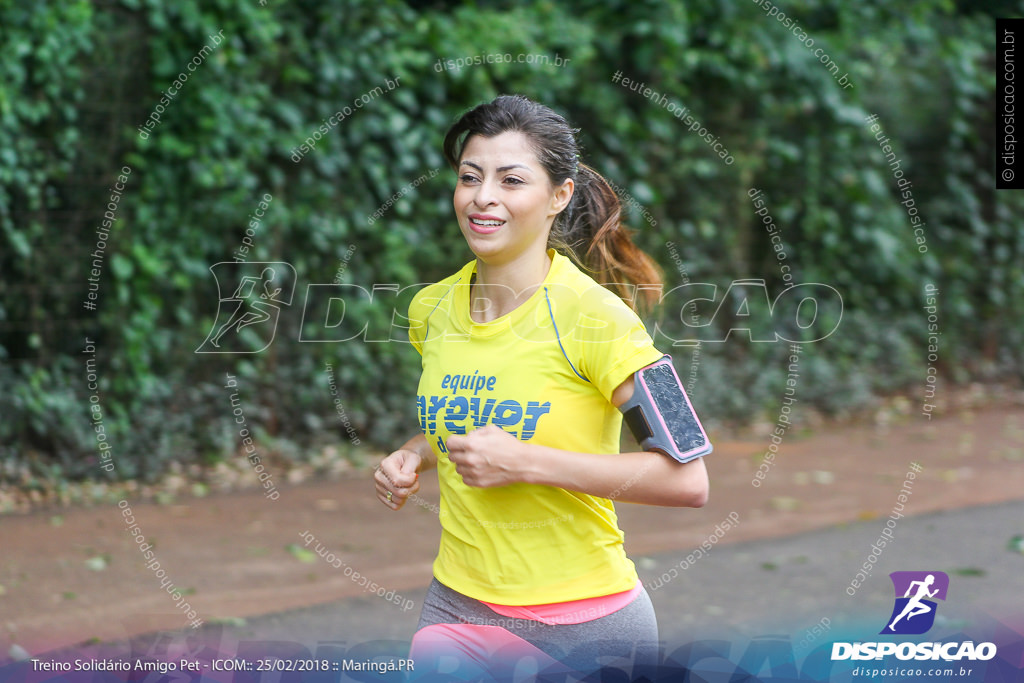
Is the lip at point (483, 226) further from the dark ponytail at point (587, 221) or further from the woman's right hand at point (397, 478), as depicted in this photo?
the woman's right hand at point (397, 478)

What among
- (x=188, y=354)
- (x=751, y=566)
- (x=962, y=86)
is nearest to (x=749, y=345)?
(x=962, y=86)

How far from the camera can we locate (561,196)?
96.5 inches

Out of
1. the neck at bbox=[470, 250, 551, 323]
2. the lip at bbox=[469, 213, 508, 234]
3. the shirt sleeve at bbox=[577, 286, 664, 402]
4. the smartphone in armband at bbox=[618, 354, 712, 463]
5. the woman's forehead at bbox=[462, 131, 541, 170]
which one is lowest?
the smartphone in armband at bbox=[618, 354, 712, 463]

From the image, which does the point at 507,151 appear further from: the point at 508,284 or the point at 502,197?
the point at 508,284

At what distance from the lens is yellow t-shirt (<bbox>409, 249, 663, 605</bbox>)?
2236mm

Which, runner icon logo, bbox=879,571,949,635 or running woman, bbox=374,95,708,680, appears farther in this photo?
runner icon logo, bbox=879,571,949,635

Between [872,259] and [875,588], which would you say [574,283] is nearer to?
[875,588]

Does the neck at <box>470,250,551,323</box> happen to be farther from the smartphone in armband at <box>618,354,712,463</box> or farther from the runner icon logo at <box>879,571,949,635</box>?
the runner icon logo at <box>879,571,949,635</box>

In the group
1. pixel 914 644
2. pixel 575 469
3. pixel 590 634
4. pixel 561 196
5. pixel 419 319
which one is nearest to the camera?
pixel 575 469

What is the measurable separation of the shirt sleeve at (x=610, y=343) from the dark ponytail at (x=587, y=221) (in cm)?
35

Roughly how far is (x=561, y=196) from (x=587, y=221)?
26 cm

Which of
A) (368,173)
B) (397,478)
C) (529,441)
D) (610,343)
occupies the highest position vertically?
(368,173)

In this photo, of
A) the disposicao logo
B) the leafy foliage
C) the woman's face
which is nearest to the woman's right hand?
the woman's face

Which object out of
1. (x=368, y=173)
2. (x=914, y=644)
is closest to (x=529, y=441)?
(x=914, y=644)
